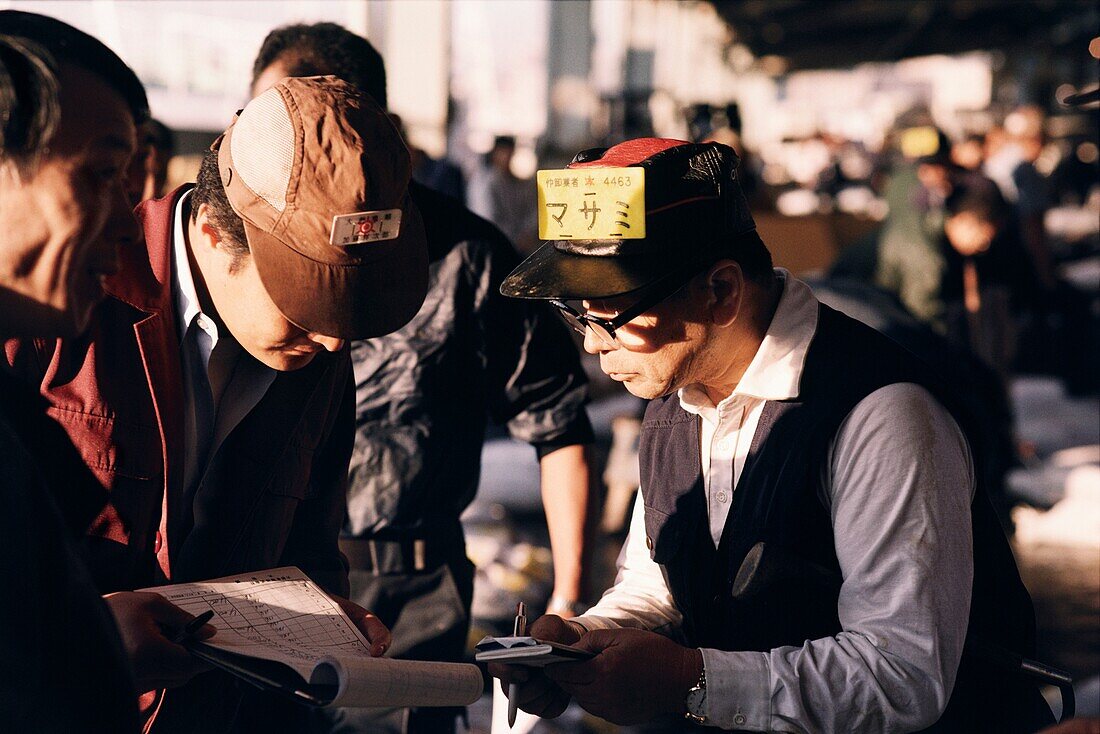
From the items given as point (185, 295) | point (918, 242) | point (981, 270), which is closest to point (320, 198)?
point (185, 295)

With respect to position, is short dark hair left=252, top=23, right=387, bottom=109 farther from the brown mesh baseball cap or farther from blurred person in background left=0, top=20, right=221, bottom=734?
blurred person in background left=0, top=20, right=221, bottom=734

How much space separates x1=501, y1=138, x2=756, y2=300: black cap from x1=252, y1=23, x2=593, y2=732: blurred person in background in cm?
71

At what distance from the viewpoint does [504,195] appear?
9.86 m

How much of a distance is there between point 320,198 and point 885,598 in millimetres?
925

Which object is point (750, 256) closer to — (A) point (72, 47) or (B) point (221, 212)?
(B) point (221, 212)

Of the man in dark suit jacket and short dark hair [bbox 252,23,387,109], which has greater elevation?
short dark hair [bbox 252,23,387,109]

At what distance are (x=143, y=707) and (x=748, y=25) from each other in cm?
2639

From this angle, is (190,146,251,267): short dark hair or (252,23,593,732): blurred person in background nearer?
(190,146,251,267): short dark hair

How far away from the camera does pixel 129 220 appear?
128 centimetres

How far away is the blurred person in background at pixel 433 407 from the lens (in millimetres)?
2371

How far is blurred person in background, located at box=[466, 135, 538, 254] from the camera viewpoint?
32.0 ft

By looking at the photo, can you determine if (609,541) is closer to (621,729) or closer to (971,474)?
(621,729)

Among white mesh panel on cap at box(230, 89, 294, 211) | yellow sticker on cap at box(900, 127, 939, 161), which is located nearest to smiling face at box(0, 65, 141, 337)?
white mesh panel on cap at box(230, 89, 294, 211)

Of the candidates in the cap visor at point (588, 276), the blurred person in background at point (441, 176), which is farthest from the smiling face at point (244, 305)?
the blurred person in background at point (441, 176)
